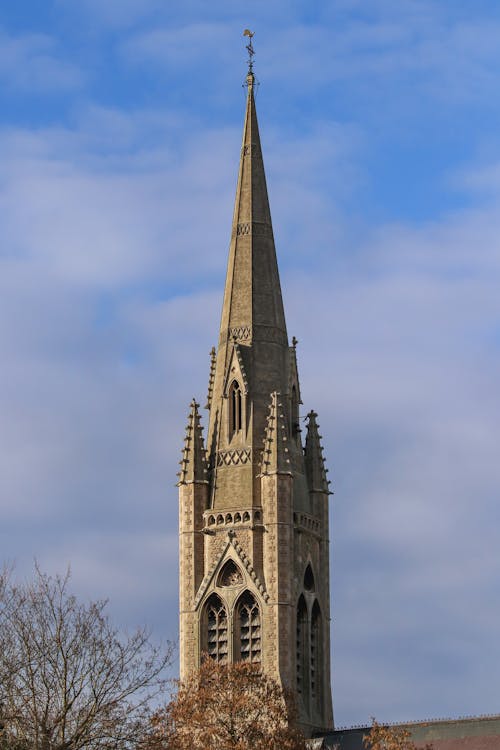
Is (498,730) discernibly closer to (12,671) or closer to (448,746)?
(448,746)

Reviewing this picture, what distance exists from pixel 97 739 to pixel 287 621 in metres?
29.4

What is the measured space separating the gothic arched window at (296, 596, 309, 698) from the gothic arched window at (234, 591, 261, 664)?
79.8 inches

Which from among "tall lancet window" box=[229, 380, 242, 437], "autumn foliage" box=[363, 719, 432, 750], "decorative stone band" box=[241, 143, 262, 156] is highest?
"decorative stone band" box=[241, 143, 262, 156]

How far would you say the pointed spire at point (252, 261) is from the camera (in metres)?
89.6

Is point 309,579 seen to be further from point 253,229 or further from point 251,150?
point 251,150

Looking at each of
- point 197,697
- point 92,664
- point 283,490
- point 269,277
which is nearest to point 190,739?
point 197,697

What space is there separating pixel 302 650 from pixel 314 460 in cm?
880

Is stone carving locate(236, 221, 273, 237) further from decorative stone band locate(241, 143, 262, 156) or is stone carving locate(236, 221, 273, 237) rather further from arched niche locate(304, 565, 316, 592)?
arched niche locate(304, 565, 316, 592)

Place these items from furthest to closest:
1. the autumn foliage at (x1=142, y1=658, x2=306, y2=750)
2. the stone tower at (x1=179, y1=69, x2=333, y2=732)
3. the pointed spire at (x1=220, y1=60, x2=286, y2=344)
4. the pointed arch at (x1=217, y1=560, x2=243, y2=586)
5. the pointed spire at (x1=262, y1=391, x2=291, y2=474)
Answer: the pointed spire at (x1=220, y1=60, x2=286, y2=344) < the pointed spire at (x1=262, y1=391, x2=291, y2=474) < the pointed arch at (x1=217, y1=560, x2=243, y2=586) < the stone tower at (x1=179, y1=69, x2=333, y2=732) < the autumn foliage at (x1=142, y1=658, x2=306, y2=750)

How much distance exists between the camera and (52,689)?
2176 inches

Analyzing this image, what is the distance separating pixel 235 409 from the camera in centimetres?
8812

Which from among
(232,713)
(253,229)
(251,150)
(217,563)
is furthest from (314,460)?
(232,713)

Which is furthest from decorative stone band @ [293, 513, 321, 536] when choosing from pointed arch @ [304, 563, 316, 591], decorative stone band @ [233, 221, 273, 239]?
decorative stone band @ [233, 221, 273, 239]

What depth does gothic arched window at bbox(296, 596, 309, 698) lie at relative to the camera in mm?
84750
